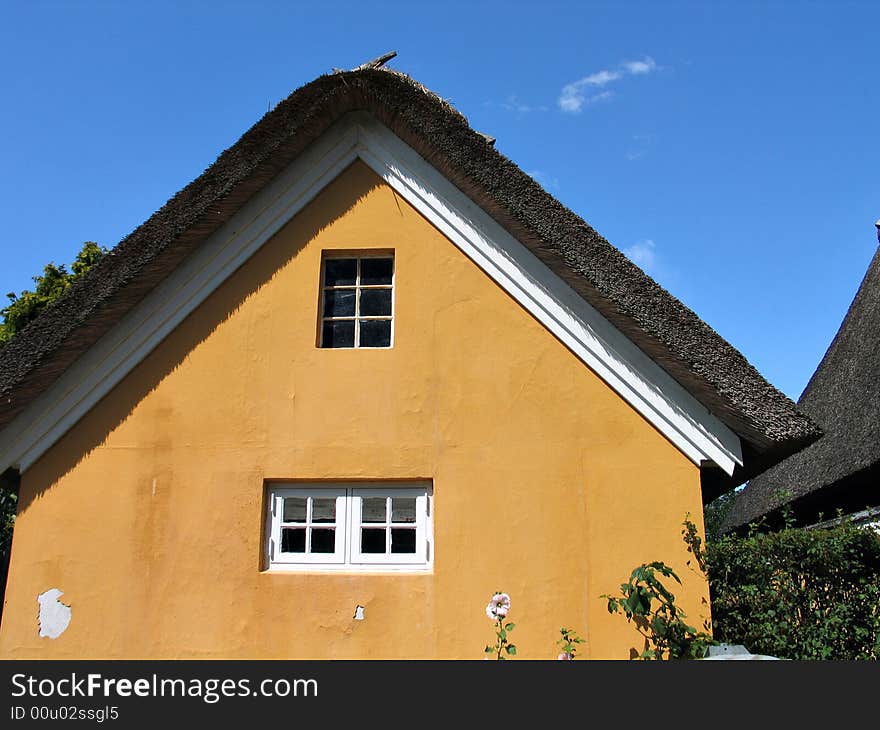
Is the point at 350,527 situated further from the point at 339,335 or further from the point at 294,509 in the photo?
the point at 339,335

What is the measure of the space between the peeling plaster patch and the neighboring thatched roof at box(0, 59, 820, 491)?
1.47 meters

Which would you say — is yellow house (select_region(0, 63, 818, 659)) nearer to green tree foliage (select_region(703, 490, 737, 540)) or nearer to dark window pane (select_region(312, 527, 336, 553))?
dark window pane (select_region(312, 527, 336, 553))

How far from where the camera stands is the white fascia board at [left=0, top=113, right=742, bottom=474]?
5.96 m

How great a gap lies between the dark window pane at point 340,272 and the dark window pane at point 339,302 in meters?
0.08

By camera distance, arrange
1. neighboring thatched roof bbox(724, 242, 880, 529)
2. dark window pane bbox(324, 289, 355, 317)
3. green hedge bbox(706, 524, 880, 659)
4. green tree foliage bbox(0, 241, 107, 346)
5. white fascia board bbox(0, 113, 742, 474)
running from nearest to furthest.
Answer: green hedge bbox(706, 524, 880, 659) → white fascia board bbox(0, 113, 742, 474) → dark window pane bbox(324, 289, 355, 317) → neighboring thatched roof bbox(724, 242, 880, 529) → green tree foliage bbox(0, 241, 107, 346)

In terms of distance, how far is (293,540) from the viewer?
6176 millimetres

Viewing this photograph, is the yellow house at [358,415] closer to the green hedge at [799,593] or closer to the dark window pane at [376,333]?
the dark window pane at [376,333]

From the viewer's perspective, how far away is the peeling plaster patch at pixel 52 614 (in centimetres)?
600

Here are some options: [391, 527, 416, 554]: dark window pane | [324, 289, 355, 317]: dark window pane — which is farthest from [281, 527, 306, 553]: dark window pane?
[324, 289, 355, 317]: dark window pane

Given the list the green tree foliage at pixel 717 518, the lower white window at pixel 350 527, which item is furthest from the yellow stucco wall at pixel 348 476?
the green tree foliage at pixel 717 518

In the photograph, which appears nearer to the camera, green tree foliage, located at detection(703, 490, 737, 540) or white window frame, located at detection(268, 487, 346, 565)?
white window frame, located at detection(268, 487, 346, 565)

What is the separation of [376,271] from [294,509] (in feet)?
7.20

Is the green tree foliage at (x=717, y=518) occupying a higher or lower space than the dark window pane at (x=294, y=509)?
higher

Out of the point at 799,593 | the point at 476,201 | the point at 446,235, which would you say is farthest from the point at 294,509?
the point at 799,593
